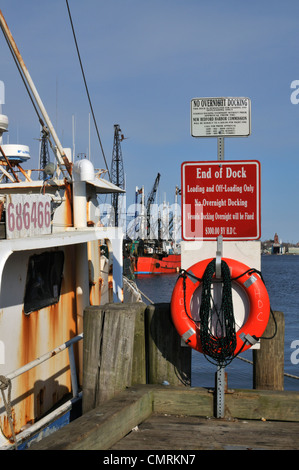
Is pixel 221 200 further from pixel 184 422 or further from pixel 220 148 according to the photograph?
pixel 184 422

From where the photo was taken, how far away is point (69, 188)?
337 inches

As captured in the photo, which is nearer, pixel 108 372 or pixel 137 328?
pixel 108 372

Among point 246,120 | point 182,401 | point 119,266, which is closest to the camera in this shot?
point 182,401

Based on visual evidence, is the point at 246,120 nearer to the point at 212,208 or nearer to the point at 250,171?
the point at 250,171

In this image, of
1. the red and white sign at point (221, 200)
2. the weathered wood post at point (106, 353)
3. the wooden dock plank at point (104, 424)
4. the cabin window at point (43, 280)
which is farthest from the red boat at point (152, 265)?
the wooden dock plank at point (104, 424)

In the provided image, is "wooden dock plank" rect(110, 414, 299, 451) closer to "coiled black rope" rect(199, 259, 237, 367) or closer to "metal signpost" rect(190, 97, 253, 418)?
"coiled black rope" rect(199, 259, 237, 367)

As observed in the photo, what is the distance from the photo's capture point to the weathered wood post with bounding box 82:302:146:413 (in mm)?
4746

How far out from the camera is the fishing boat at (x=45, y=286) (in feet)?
18.7

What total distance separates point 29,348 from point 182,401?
8.94 ft

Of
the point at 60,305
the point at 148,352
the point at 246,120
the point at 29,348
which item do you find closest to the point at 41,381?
the point at 29,348

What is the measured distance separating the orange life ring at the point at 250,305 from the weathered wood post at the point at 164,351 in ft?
0.85

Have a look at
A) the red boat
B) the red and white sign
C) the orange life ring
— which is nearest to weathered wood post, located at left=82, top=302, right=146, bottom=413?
the orange life ring

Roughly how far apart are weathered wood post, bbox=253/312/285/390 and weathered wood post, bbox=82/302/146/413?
1170 millimetres

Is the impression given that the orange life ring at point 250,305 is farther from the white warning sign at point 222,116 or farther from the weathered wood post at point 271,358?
the white warning sign at point 222,116
